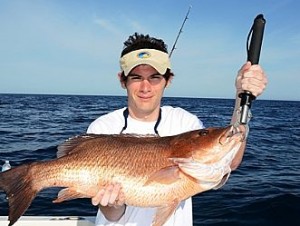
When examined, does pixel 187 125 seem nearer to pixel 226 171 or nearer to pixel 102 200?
pixel 226 171

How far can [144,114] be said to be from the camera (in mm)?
3701

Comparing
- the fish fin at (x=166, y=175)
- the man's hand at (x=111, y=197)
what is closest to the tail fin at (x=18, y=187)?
the man's hand at (x=111, y=197)

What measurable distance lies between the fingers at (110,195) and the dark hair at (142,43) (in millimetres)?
1312

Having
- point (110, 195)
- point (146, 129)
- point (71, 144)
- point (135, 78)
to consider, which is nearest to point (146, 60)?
point (135, 78)

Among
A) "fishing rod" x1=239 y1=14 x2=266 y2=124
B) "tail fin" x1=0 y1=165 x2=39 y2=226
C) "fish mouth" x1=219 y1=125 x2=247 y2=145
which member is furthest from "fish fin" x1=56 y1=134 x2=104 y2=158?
"fishing rod" x1=239 y1=14 x2=266 y2=124

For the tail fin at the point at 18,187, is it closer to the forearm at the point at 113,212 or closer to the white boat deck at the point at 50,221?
the forearm at the point at 113,212

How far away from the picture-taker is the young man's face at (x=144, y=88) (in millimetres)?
3562

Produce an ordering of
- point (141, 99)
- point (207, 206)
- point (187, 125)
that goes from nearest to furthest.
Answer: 1. point (141, 99)
2. point (187, 125)
3. point (207, 206)

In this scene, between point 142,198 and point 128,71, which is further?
point 128,71

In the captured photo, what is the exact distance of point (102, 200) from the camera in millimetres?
3133

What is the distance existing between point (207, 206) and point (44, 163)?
558cm

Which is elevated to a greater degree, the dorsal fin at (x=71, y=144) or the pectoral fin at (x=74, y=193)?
the dorsal fin at (x=71, y=144)

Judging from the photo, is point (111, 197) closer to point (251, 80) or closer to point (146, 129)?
point (146, 129)

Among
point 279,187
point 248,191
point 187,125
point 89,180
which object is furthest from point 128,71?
point 279,187
